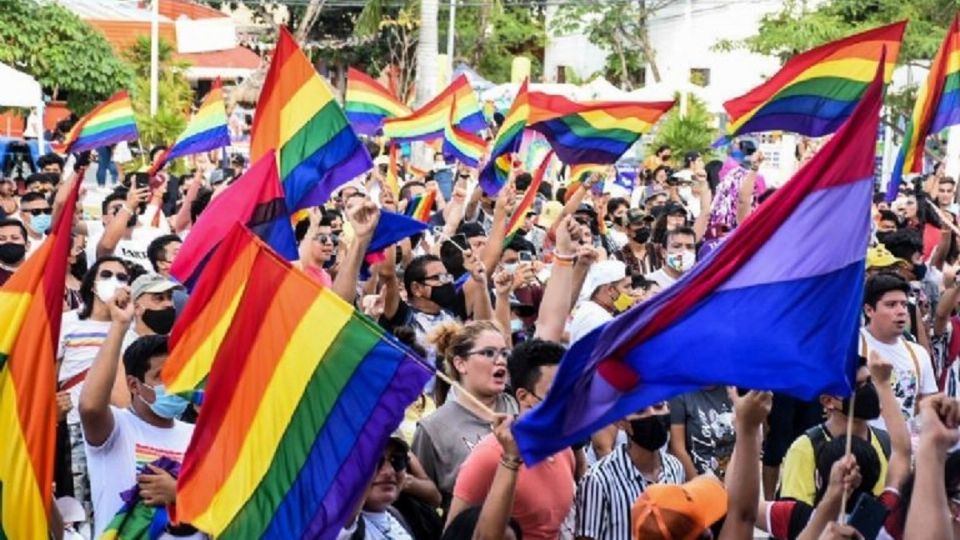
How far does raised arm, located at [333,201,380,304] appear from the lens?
859 centimetres

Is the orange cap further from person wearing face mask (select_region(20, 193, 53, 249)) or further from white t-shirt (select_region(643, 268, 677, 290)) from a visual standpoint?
person wearing face mask (select_region(20, 193, 53, 249))

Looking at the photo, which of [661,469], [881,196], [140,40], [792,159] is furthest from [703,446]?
[140,40]

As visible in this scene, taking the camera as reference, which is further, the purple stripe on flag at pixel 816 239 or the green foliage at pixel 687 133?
the green foliage at pixel 687 133

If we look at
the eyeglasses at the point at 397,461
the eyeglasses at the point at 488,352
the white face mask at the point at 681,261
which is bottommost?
the white face mask at the point at 681,261

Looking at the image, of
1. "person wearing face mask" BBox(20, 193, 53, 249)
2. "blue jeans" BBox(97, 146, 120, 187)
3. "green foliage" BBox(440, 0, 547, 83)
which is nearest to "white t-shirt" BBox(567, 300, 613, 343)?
"person wearing face mask" BBox(20, 193, 53, 249)

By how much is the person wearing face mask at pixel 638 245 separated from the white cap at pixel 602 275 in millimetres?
2675

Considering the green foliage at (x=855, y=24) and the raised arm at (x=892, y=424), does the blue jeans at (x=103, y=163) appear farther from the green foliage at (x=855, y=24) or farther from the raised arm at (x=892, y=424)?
the raised arm at (x=892, y=424)

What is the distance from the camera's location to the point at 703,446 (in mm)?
9000

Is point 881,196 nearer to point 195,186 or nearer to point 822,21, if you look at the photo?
point 195,186

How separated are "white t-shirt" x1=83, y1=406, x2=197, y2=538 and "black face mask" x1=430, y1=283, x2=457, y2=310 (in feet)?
10.6

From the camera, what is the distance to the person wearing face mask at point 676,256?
1176cm

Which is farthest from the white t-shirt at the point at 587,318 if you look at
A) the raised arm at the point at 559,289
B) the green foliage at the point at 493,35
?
the green foliage at the point at 493,35

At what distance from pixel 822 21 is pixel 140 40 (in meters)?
14.2

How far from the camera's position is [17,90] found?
22219 millimetres
